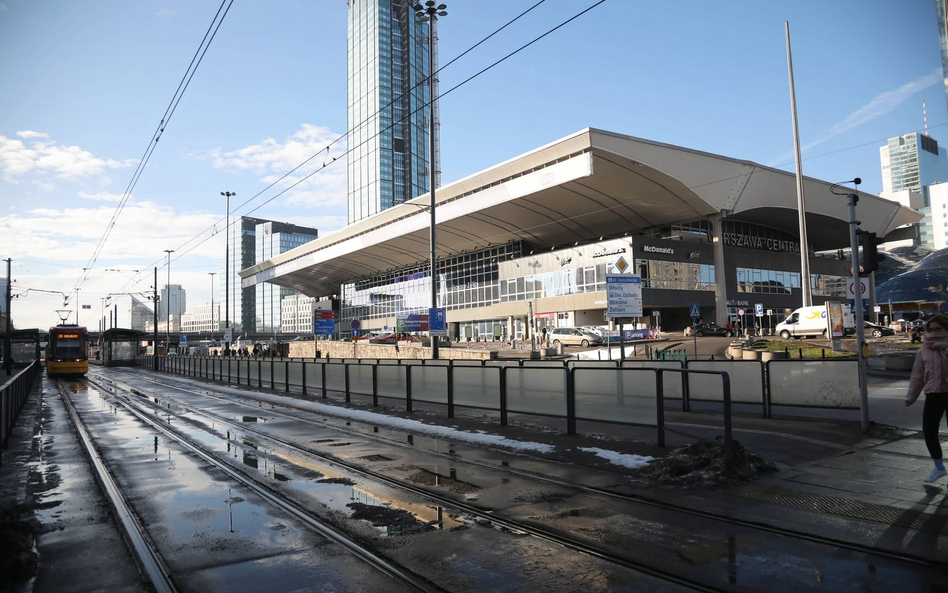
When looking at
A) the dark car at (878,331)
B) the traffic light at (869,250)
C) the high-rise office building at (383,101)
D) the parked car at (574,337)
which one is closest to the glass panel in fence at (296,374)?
the traffic light at (869,250)

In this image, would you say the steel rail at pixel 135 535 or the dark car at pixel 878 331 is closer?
the steel rail at pixel 135 535

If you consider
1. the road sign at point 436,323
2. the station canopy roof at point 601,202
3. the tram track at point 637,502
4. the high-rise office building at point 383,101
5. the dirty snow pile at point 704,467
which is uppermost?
the high-rise office building at point 383,101

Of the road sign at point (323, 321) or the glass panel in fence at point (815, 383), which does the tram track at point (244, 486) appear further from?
the road sign at point (323, 321)

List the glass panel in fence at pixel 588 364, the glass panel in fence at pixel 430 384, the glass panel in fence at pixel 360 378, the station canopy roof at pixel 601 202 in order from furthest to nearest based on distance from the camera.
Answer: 1. the station canopy roof at pixel 601 202
2. the glass panel in fence at pixel 360 378
3. the glass panel in fence at pixel 430 384
4. the glass panel in fence at pixel 588 364

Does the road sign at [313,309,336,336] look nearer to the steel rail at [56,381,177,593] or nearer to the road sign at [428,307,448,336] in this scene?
the road sign at [428,307,448,336]

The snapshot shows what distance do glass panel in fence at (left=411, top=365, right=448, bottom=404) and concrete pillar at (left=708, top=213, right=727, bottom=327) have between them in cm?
5025

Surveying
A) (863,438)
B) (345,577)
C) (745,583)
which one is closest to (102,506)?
(345,577)

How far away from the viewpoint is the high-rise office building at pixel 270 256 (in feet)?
587

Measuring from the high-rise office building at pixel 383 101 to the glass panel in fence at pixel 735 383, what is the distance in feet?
394

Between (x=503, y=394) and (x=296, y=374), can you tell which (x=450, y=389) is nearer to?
(x=503, y=394)

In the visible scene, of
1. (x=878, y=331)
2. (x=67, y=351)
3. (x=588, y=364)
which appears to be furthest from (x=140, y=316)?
(x=588, y=364)

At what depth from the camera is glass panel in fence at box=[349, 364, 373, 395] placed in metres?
17.3

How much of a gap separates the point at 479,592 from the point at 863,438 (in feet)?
25.6

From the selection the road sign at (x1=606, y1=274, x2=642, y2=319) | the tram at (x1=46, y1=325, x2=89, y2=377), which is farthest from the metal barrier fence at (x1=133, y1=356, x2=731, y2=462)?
the tram at (x1=46, y1=325, x2=89, y2=377)
